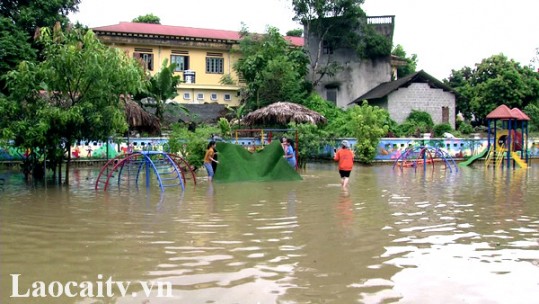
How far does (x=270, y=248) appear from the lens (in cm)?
698

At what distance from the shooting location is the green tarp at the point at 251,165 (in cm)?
1634

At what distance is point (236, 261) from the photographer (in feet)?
20.7

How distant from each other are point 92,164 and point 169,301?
20837mm

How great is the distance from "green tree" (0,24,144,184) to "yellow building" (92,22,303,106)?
22.2 meters

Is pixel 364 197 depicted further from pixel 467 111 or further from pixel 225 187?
pixel 467 111

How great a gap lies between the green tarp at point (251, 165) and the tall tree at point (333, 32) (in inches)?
848

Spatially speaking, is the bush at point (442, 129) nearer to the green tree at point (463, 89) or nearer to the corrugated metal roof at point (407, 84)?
the corrugated metal roof at point (407, 84)

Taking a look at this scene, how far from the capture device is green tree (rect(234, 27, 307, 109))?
112 ft

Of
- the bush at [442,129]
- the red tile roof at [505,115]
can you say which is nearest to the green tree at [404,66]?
the bush at [442,129]

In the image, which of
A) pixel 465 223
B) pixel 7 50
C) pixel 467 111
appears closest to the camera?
pixel 465 223

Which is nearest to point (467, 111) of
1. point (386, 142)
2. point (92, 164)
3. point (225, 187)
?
point (386, 142)

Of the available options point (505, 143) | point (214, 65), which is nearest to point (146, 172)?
point (505, 143)

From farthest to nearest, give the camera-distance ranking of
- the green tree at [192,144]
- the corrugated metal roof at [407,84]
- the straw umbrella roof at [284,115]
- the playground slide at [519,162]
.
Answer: the corrugated metal roof at [407,84]
the straw umbrella roof at [284,115]
the playground slide at [519,162]
the green tree at [192,144]

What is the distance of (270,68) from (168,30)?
9586 mm
